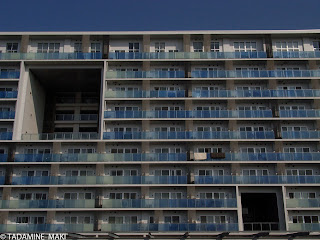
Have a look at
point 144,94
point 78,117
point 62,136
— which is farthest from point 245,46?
point 62,136

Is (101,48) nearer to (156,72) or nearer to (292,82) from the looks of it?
(156,72)

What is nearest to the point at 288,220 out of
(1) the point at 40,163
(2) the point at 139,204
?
(2) the point at 139,204

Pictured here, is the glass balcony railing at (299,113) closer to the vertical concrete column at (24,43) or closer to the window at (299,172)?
the window at (299,172)

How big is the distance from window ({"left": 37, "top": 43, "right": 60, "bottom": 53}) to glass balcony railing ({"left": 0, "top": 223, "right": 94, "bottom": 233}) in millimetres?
19764

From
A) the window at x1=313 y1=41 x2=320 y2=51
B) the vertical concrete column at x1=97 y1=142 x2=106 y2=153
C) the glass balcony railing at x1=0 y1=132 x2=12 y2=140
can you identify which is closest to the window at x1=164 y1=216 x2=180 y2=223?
the vertical concrete column at x1=97 y1=142 x2=106 y2=153

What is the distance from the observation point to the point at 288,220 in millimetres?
44531

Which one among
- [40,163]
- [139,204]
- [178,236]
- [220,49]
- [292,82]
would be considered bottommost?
[178,236]

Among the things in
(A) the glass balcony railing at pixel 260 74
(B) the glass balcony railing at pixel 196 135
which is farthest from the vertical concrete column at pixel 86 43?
(A) the glass balcony railing at pixel 260 74

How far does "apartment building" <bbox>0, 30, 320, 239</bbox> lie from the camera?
44875 millimetres

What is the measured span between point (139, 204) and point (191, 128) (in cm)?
979

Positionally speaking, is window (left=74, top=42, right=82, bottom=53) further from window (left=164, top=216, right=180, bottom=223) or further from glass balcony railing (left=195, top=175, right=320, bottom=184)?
window (left=164, top=216, right=180, bottom=223)

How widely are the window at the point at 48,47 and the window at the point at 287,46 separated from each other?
25507mm

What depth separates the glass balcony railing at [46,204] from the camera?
1766 inches

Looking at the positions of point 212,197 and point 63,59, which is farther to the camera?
point 63,59
